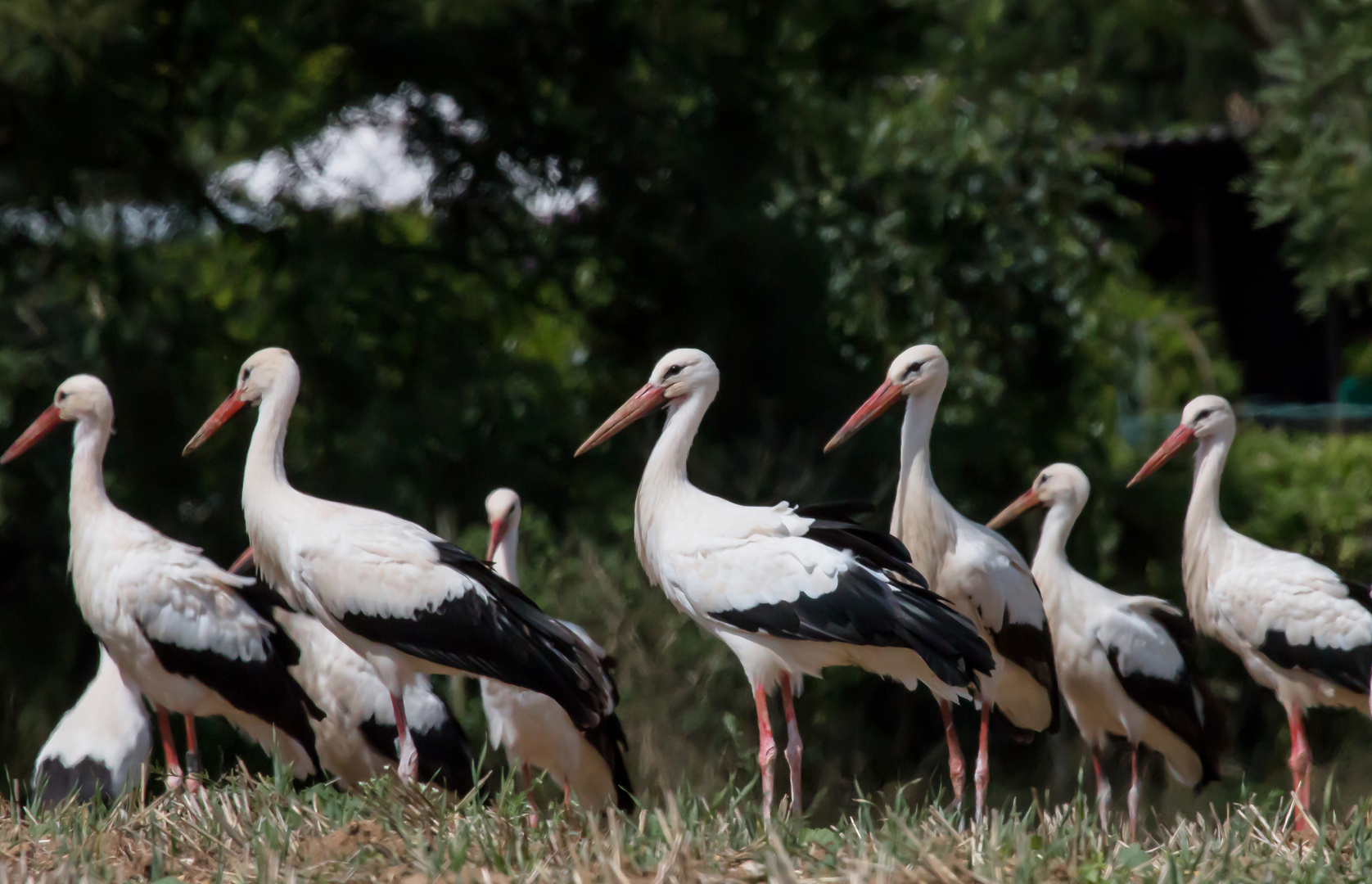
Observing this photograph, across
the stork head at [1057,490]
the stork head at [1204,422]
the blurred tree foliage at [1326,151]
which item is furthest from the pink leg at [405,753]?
the blurred tree foliage at [1326,151]

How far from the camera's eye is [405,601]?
4.52 m

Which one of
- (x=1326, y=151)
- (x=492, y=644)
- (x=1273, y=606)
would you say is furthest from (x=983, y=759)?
(x=1326, y=151)

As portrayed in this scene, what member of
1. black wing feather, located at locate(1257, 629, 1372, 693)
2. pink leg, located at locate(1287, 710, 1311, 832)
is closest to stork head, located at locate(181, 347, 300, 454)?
black wing feather, located at locate(1257, 629, 1372, 693)

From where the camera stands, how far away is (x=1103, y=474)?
959 cm

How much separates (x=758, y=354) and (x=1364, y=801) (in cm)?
524

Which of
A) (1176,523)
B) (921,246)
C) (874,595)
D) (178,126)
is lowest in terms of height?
(1176,523)

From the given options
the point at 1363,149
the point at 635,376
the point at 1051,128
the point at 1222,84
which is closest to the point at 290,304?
the point at 635,376

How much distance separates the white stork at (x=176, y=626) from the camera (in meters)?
5.16

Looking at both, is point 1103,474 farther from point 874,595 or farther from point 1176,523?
point 874,595

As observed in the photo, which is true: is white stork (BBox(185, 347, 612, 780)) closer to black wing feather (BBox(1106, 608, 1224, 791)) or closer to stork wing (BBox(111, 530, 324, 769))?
stork wing (BBox(111, 530, 324, 769))

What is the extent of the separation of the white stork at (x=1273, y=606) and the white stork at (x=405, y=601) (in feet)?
7.20

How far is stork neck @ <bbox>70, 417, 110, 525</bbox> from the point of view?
17.5 ft

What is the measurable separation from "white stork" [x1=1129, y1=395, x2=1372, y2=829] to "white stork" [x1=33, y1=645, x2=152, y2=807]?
3.58m

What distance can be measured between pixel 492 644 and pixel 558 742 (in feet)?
4.61
